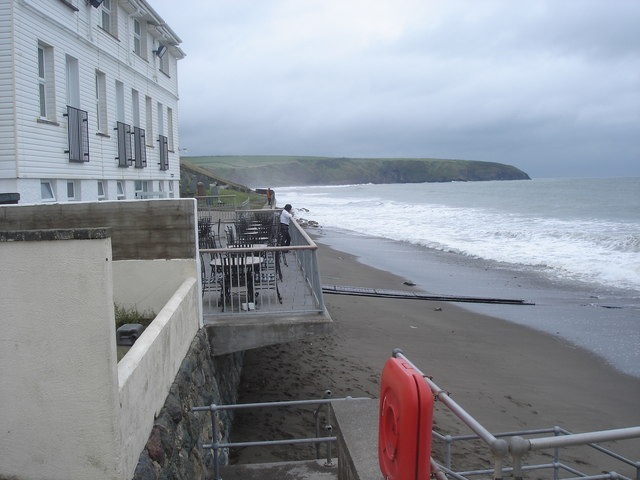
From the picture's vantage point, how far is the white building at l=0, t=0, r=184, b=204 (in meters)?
11.4

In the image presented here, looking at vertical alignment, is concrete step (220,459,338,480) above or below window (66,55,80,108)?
below

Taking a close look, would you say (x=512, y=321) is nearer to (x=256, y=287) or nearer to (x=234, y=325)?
(x=256, y=287)

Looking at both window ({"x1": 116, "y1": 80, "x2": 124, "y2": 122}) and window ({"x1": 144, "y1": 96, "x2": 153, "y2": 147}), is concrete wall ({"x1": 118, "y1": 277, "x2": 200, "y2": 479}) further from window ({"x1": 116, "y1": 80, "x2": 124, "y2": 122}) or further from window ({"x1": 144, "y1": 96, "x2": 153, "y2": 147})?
window ({"x1": 144, "y1": 96, "x2": 153, "y2": 147})

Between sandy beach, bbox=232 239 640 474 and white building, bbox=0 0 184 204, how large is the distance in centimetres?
634

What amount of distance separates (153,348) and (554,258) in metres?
22.6

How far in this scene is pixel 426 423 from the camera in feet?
9.73

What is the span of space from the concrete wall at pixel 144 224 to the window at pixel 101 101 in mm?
9856

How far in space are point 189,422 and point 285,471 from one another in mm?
1088

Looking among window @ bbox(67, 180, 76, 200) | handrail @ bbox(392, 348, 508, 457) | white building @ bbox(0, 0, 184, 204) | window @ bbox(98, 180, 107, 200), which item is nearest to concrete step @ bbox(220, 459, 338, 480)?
handrail @ bbox(392, 348, 508, 457)

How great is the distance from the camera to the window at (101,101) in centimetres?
1575

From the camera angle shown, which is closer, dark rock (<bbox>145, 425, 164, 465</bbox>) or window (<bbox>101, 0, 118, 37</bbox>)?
dark rock (<bbox>145, 425, 164, 465</bbox>)

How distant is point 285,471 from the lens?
5703 millimetres

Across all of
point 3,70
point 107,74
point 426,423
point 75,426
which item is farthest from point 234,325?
Answer: point 107,74

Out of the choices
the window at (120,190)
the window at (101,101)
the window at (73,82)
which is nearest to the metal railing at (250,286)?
the window at (73,82)
